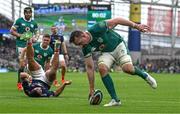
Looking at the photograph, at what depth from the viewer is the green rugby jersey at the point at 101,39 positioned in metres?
12.9

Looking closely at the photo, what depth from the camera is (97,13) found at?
57.4 meters

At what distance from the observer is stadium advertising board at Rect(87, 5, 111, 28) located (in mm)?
57000

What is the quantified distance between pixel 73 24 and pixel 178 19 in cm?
1411

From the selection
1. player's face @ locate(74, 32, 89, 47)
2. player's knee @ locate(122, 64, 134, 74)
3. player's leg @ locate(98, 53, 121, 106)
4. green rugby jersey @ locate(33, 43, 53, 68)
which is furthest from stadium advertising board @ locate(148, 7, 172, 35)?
player's face @ locate(74, 32, 89, 47)

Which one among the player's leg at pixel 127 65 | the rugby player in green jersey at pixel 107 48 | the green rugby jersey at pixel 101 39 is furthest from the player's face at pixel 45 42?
the player's leg at pixel 127 65

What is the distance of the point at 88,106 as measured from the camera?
1251 centimetres

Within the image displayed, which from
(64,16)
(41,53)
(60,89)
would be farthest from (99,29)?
(64,16)

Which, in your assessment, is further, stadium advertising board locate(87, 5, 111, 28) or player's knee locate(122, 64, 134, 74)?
stadium advertising board locate(87, 5, 111, 28)

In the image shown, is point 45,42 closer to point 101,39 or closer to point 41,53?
point 41,53

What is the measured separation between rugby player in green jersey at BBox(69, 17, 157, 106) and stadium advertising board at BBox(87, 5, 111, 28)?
1717 inches

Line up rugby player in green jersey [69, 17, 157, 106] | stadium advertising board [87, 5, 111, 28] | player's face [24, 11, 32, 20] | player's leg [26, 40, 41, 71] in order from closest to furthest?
1. rugby player in green jersey [69, 17, 157, 106]
2. player's leg [26, 40, 41, 71]
3. player's face [24, 11, 32, 20]
4. stadium advertising board [87, 5, 111, 28]

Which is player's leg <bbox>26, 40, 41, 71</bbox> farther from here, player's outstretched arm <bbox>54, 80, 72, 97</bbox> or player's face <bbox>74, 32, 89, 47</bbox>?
player's face <bbox>74, 32, 89, 47</bbox>

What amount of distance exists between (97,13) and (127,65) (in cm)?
4442

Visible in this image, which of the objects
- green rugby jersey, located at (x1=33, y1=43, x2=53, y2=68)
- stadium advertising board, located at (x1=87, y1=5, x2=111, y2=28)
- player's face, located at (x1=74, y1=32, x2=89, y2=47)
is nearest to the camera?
player's face, located at (x1=74, y1=32, x2=89, y2=47)
